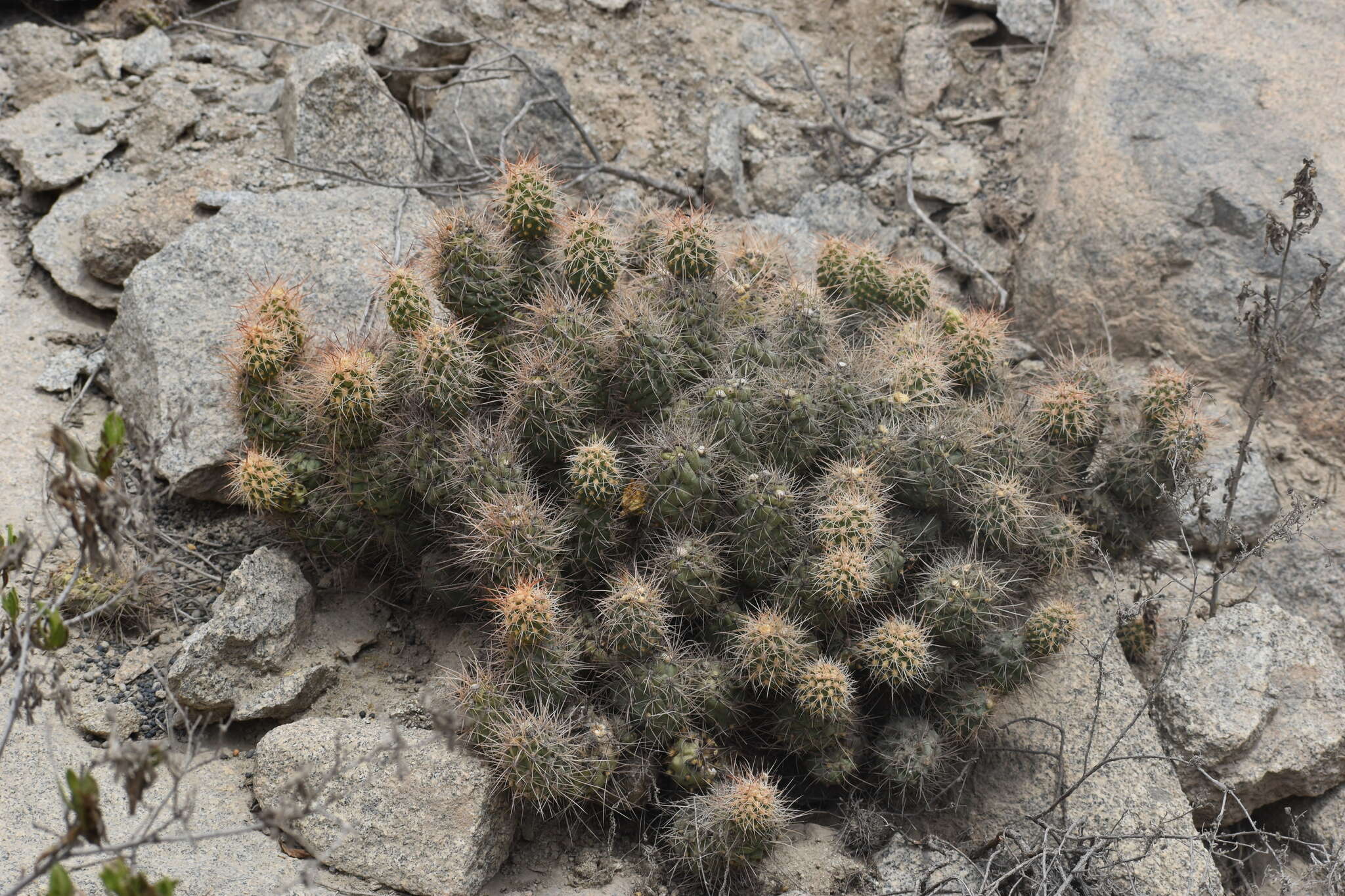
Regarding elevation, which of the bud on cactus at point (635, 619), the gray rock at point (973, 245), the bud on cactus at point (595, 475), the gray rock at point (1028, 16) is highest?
the gray rock at point (1028, 16)

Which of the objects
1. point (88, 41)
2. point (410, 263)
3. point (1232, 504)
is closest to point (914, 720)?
point (1232, 504)

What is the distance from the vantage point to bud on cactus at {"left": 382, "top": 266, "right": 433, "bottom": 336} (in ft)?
13.1

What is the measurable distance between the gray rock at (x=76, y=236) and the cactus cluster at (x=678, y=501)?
1424 millimetres

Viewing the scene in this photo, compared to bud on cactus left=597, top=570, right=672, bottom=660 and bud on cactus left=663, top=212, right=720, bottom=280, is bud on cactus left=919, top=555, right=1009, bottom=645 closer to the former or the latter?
bud on cactus left=597, top=570, right=672, bottom=660

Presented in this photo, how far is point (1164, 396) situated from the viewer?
4359 mm

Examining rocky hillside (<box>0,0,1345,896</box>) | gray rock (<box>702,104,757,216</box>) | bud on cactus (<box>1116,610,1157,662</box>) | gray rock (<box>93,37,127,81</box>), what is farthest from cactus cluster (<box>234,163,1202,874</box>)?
gray rock (<box>93,37,127,81</box>)

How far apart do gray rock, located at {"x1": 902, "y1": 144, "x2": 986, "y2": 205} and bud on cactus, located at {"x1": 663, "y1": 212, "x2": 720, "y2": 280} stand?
2.15m

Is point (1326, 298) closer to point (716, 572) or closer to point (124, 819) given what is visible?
point (716, 572)

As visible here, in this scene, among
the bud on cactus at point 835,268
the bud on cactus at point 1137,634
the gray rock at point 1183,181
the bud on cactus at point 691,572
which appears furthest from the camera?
the gray rock at point 1183,181

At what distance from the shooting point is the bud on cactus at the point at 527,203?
4.12 m

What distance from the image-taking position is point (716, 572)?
373 cm

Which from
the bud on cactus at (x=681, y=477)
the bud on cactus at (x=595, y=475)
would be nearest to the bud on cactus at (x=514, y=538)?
the bud on cactus at (x=595, y=475)

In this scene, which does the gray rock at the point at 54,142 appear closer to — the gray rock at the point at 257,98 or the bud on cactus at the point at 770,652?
the gray rock at the point at 257,98

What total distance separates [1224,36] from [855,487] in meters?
3.60
